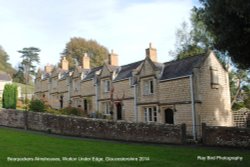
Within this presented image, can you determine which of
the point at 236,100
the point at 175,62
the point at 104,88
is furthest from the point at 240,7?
the point at 236,100

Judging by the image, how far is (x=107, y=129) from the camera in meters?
25.5

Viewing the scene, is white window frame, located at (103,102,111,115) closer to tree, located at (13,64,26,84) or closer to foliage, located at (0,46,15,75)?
tree, located at (13,64,26,84)

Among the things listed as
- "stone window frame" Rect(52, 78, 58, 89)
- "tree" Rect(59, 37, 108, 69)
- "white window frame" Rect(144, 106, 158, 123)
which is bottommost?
"white window frame" Rect(144, 106, 158, 123)

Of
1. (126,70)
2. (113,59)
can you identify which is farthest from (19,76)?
(126,70)

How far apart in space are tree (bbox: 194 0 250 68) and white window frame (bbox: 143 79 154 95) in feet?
55.7

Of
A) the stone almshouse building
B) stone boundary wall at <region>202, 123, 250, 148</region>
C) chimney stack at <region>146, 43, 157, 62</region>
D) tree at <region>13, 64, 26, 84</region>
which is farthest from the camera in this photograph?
tree at <region>13, 64, 26, 84</region>

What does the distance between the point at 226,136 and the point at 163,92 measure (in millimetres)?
11039

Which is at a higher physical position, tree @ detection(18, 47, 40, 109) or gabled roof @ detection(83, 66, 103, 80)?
tree @ detection(18, 47, 40, 109)

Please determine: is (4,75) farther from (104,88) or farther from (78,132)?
(78,132)

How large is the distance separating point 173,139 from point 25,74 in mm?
99139

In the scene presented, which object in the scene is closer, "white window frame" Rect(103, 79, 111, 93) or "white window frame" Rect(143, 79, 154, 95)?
"white window frame" Rect(143, 79, 154, 95)

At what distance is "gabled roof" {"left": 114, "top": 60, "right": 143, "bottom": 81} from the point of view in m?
39.3

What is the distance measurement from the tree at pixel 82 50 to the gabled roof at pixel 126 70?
4754 cm

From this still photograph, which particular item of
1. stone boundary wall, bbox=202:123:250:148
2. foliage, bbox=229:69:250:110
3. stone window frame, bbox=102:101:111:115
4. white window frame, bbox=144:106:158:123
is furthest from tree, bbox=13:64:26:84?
stone boundary wall, bbox=202:123:250:148
